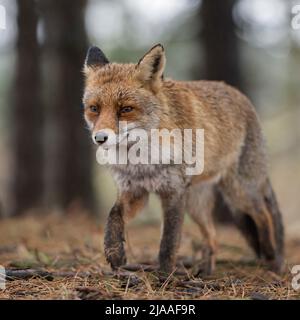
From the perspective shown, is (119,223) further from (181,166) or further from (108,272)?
(181,166)

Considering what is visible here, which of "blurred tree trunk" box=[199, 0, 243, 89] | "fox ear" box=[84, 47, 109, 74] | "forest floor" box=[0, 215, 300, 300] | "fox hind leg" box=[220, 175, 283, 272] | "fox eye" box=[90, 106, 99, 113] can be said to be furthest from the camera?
"blurred tree trunk" box=[199, 0, 243, 89]

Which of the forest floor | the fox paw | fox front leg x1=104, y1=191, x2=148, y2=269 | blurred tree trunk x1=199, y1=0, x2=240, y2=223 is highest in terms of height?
blurred tree trunk x1=199, y1=0, x2=240, y2=223

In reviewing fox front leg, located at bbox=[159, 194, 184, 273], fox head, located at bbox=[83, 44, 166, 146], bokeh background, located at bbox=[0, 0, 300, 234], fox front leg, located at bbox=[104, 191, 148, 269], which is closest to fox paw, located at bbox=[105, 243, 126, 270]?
fox front leg, located at bbox=[104, 191, 148, 269]

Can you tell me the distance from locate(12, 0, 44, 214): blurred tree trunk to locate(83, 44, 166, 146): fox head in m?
6.13

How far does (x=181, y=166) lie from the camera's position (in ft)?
15.5

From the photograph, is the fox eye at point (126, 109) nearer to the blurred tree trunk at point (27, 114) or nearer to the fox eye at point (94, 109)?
the fox eye at point (94, 109)

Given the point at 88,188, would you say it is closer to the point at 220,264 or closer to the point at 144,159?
the point at 220,264

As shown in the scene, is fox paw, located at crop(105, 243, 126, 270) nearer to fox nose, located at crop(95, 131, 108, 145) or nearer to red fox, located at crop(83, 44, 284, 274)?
red fox, located at crop(83, 44, 284, 274)

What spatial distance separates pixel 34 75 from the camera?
1048 cm

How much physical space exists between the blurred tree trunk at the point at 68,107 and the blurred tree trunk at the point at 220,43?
2.64 metres

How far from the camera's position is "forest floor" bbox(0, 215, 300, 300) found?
12.7ft

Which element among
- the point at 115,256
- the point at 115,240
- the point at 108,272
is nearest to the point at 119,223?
the point at 115,240

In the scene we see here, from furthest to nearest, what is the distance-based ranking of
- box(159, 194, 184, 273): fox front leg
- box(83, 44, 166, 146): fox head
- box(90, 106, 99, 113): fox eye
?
box(159, 194, 184, 273): fox front leg
box(90, 106, 99, 113): fox eye
box(83, 44, 166, 146): fox head
